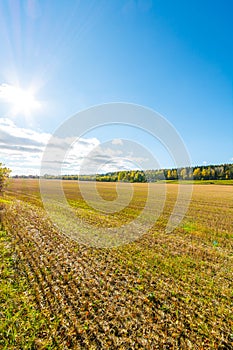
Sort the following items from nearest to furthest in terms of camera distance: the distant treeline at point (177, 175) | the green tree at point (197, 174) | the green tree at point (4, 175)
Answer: the green tree at point (4, 175), the distant treeline at point (177, 175), the green tree at point (197, 174)

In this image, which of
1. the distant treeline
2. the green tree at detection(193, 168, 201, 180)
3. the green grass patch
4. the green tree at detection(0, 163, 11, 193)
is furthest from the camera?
the green tree at detection(193, 168, 201, 180)

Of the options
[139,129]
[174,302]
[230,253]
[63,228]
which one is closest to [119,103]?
[139,129]

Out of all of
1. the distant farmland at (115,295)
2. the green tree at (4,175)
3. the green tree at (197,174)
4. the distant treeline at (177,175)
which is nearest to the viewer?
the distant farmland at (115,295)

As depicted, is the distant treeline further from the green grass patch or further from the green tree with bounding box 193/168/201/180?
the green grass patch

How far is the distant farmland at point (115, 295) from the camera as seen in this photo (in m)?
4.40

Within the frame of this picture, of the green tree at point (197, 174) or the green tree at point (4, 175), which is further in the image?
the green tree at point (197, 174)

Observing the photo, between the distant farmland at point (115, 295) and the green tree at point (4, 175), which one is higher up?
the green tree at point (4, 175)

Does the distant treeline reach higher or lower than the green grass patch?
higher

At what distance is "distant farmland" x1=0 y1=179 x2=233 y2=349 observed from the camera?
4.40 m

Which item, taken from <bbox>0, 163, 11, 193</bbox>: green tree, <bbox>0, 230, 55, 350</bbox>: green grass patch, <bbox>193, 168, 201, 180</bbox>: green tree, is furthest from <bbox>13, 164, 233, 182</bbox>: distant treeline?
<bbox>0, 230, 55, 350</bbox>: green grass patch

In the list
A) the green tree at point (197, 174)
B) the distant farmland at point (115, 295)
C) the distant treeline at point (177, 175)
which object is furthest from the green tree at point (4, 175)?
the green tree at point (197, 174)

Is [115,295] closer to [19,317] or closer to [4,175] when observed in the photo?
[19,317]

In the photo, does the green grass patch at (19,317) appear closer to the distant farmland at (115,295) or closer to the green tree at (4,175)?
the distant farmland at (115,295)

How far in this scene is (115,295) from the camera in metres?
5.90
